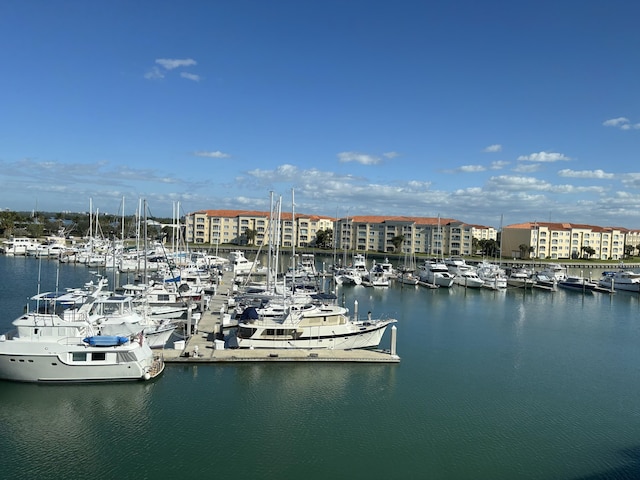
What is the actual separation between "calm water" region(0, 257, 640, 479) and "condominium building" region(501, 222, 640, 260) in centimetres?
8380

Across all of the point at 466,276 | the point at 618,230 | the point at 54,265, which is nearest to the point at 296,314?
the point at 466,276

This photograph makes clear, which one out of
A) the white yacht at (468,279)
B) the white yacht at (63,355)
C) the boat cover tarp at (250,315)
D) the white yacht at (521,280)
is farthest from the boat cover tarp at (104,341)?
the white yacht at (521,280)

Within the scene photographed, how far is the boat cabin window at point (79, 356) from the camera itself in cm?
2031

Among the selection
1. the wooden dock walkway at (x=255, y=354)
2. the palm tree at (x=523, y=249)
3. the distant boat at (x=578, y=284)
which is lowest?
the wooden dock walkway at (x=255, y=354)

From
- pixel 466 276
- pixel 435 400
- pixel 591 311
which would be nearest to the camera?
pixel 435 400

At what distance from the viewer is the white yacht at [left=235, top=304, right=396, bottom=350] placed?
82.2 ft

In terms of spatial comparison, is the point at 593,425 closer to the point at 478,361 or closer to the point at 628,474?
the point at 628,474

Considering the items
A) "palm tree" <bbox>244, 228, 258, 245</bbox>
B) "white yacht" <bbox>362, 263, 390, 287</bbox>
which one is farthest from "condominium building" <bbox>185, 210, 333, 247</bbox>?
"white yacht" <bbox>362, 263, 390, 287</bbox>

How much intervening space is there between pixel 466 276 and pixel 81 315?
47.9 m

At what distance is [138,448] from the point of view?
15.9 metres

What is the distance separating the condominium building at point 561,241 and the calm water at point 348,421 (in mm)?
83798

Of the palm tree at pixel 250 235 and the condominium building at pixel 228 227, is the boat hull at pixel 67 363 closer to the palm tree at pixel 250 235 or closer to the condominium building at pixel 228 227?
the palm tree at pixel 250 235

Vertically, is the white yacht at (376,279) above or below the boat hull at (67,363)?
above

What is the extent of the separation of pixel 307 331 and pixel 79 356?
10134mm
